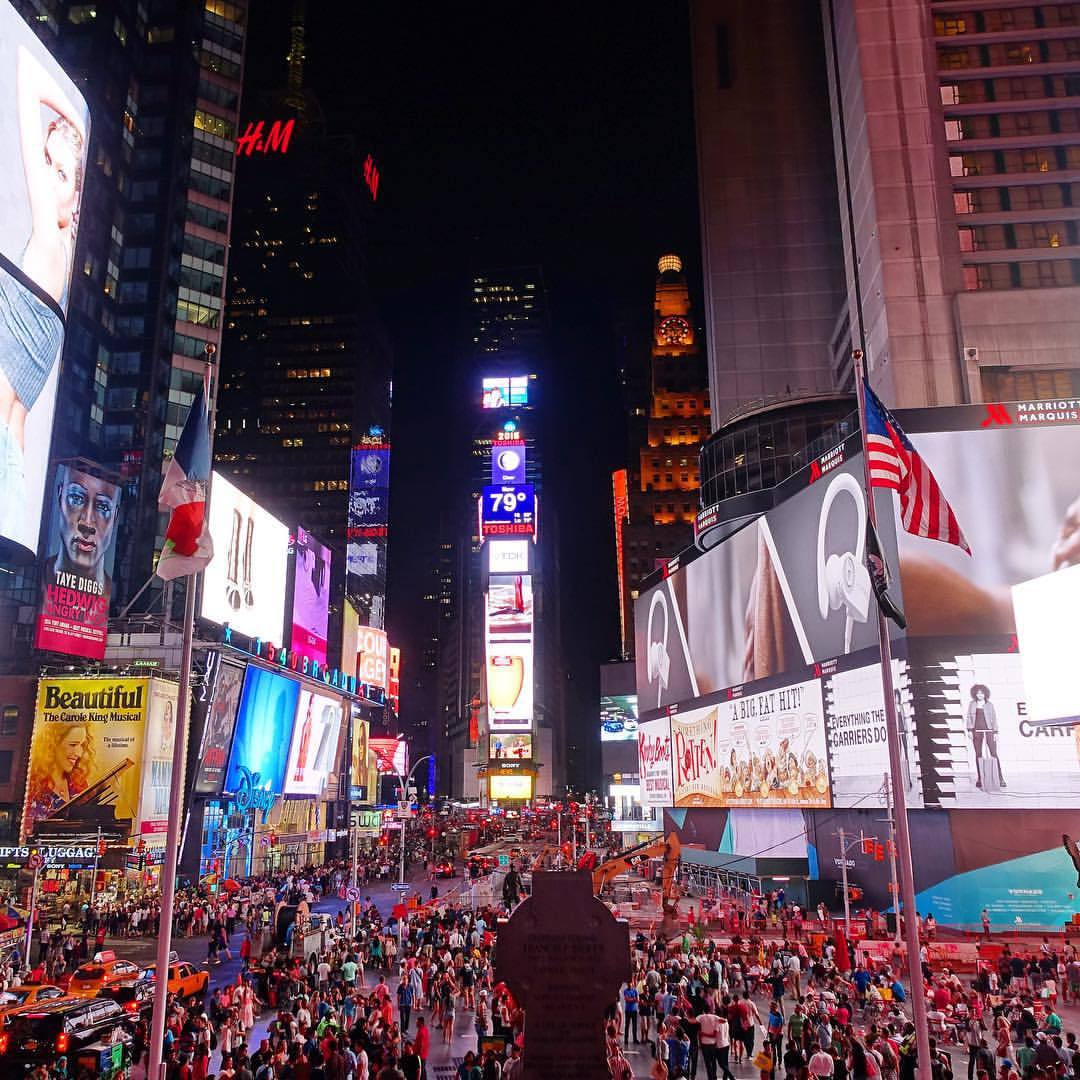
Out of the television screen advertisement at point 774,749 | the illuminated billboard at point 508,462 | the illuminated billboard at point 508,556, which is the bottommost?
the television screen advertisement at point 774,749

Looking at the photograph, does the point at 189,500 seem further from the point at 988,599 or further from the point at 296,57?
the point at 296,57

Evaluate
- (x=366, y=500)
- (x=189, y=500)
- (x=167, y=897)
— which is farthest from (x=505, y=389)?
(x=167, y=897)

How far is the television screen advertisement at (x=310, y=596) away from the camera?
6888 centimetres

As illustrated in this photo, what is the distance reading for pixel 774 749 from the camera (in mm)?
53250

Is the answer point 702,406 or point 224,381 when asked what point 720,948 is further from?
point 224,381

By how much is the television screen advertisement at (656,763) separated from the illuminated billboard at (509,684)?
34.9m

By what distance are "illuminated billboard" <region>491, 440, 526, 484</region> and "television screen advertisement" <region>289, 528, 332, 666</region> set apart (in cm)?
5281

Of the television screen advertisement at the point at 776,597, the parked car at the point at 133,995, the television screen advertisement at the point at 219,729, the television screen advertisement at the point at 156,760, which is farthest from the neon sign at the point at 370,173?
the parked car at the point at 133,995

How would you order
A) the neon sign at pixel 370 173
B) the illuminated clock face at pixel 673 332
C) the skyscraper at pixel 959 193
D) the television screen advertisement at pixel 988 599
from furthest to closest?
the neon sign at pixel 370 173
the illuminated clock face at pixel 673 332
the skyscraper at pixel 959 193
the television screen advertisement at pixel 988 599

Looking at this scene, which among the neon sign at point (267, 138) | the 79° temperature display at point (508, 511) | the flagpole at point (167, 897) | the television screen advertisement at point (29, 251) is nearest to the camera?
the flagpole at point (167, 897)

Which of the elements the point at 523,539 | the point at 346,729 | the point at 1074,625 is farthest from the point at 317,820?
the point at 1074,625

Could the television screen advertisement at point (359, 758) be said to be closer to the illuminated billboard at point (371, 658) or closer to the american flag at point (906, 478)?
the illuminated billboard at point (371, 658)

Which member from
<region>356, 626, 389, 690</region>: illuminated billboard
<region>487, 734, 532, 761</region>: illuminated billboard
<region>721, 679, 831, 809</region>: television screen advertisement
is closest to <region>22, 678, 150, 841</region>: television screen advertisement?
<region>721, 679, 831, 809</region>: television screen advertisement

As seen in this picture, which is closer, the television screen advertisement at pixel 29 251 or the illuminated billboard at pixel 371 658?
the television screen advertisement at pixel 29 251
